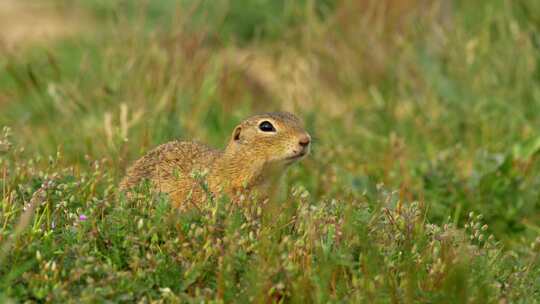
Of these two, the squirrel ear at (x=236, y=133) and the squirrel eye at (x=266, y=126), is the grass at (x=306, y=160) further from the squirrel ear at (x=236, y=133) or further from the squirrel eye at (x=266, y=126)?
the squirrel ear at (x=236, y=133)

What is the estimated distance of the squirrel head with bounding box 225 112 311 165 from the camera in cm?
451

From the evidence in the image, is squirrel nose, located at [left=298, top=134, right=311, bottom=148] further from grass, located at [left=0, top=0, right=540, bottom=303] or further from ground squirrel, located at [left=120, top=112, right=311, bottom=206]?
grass, located at [left=0, top=0, right=540, bottom=303]

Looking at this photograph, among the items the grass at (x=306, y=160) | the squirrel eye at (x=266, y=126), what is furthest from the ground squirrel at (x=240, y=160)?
the grass at (x=306, y=160)

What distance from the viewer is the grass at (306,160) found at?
10.7 ft

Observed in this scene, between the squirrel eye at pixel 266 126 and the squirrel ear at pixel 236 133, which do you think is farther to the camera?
the squirrel ear at pixel 236 133

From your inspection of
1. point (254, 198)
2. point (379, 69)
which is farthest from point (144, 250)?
point (379, 69)

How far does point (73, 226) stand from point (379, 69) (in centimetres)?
465

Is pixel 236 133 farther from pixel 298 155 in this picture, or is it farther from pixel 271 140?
pixel 298 155

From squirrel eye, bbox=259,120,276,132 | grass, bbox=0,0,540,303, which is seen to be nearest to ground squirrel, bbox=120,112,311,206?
squirrel eye, bbox=259,120,276,132

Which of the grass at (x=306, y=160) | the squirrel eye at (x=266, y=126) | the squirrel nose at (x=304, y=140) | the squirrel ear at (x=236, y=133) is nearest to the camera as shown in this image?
the grass at (x=306, y=160)

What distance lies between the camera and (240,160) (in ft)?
15.3

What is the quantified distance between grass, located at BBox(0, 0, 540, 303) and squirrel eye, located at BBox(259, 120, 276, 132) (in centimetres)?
40

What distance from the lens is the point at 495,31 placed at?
300 inches

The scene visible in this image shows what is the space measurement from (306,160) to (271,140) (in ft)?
4.80
